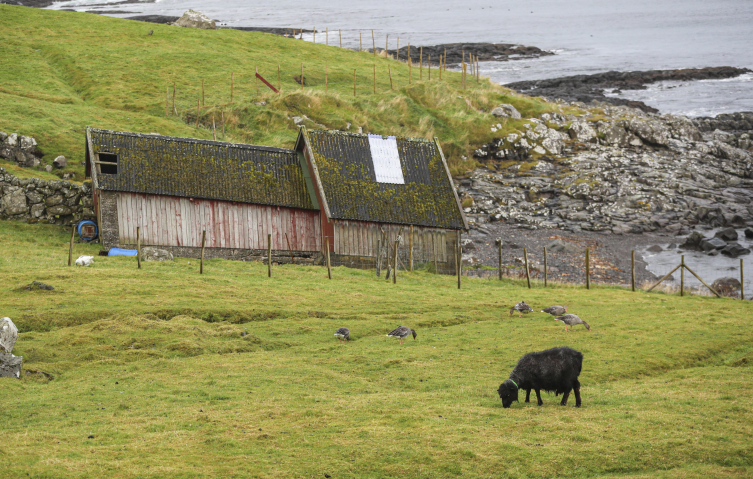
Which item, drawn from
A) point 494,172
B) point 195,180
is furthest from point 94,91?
point 494,172

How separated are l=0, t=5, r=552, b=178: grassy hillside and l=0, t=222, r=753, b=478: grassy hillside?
2782 centimetres

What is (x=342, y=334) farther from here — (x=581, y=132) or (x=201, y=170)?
(x=581, y=132)

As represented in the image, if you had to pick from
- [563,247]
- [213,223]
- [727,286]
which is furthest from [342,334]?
[563,247]

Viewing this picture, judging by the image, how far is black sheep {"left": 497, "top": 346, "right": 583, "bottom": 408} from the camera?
18.9 meters

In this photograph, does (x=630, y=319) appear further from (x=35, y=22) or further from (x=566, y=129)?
(x=35, y=22)

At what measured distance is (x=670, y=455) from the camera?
16109mm

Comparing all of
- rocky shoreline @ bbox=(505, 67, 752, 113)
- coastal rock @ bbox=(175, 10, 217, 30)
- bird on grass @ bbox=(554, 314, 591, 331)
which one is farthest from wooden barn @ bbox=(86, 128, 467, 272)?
coastal rock @ bbox=(175, 10, 217, 30)

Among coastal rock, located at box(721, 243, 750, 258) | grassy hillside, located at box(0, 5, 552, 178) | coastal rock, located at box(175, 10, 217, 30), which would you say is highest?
coastal rock, located at box(175, 10, 217, 30)

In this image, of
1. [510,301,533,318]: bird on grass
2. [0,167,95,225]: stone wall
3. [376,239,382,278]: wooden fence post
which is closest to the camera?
[510,301,533,318]: bird on grass

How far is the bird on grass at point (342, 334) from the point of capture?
28.4 metres

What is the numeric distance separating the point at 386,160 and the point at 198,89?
3414 centimetres

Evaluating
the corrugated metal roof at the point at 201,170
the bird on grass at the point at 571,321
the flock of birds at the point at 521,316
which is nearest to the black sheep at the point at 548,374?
the flock of birds at the point at 521,316

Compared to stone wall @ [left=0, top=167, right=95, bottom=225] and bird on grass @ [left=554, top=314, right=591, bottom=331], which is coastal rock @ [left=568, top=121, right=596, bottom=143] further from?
bird on grass @ [left=554, top=314, right=591, bottom=331]

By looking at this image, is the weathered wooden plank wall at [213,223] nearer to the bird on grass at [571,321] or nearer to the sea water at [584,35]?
the bird on grass at [571,321]
